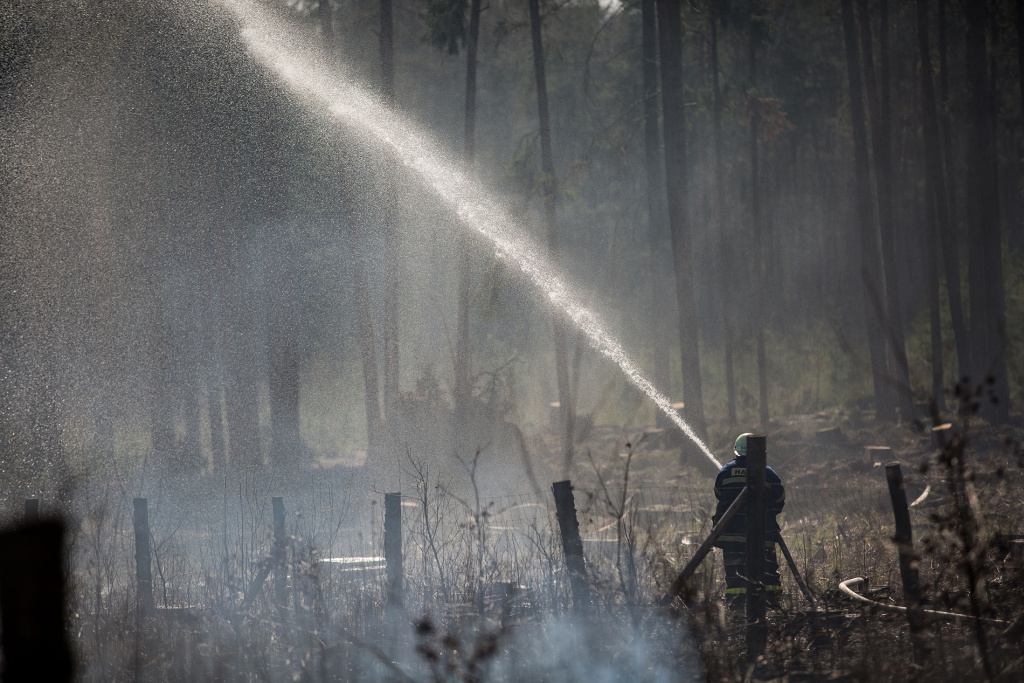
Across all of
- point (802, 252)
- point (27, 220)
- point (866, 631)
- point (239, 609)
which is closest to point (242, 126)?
point (27, 220)

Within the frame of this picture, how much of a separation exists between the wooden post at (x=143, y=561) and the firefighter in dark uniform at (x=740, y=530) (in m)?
4.84

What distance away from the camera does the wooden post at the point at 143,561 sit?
25.5ft

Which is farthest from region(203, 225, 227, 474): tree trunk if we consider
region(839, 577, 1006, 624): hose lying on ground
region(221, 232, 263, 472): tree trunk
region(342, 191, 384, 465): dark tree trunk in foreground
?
region(839, 577, 1006, 624): hose lying on ground

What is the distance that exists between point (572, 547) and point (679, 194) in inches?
505

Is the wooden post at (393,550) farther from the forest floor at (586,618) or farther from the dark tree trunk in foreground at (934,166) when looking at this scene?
the dark tree trunk in foreground at (934,166)

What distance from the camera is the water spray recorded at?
20.3 m

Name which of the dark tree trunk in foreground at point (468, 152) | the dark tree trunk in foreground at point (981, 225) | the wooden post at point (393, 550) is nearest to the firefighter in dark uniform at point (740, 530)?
the wooden post at point (393, 550)

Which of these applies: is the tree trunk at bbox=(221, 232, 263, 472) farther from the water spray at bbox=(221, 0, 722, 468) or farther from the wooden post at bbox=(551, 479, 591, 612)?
the wooden post at bbox=(551, 479, 591, 612)

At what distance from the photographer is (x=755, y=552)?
6.02 meters

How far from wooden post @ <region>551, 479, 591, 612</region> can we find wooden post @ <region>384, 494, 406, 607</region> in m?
1.62

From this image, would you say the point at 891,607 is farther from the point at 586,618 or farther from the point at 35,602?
the point at 35,602

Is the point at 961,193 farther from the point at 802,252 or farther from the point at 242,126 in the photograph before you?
the point at 242,126

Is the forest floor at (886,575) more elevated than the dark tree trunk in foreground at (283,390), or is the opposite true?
the dark tree trunk in foreground at (283,390)

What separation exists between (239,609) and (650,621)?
355 centimetres
